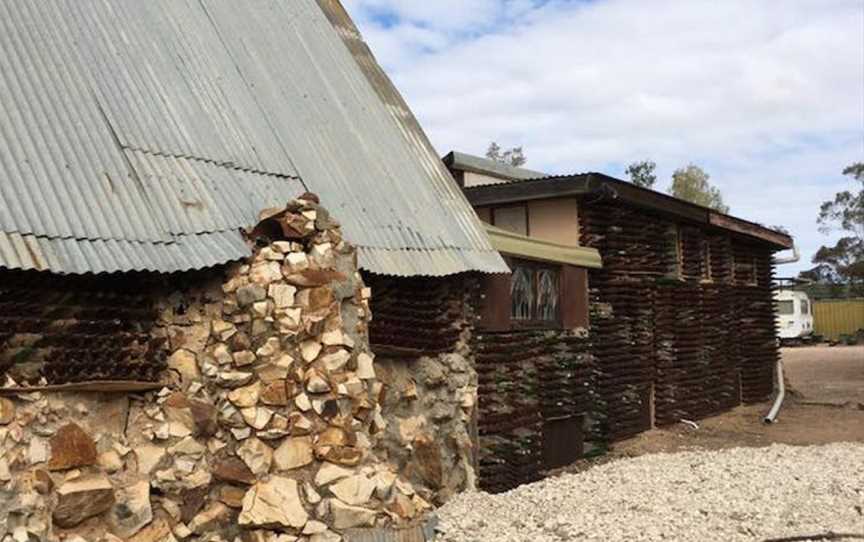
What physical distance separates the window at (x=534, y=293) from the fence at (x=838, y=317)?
40.9 meters

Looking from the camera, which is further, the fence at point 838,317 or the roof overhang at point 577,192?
the fence at point 838,317

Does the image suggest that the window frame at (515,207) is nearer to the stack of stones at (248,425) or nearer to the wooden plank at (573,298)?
the wooden plank at (573,298)

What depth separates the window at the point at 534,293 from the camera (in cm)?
1091

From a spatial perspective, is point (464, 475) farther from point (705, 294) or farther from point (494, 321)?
point (705, 294)

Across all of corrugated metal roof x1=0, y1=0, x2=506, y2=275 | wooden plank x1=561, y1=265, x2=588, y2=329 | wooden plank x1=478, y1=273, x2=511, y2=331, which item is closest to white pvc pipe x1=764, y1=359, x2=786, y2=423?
wooden plank x1=561, y1=265, x2=588, y2=329

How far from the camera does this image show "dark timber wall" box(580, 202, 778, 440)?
13.2 meters

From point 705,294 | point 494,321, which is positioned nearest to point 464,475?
point 494,321

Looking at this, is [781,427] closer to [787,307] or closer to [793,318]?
[787,307]

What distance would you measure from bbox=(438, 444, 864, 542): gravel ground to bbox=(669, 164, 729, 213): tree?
4288 cm

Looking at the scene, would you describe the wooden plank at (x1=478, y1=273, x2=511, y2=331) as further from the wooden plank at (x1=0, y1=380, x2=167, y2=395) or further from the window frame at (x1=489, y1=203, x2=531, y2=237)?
the wooden plank at (x1=0, y1=380, x2=167, y2=395)

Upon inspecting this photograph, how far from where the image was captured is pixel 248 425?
6.09m

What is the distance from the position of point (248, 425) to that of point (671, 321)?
34.4ft

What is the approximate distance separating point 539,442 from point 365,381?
4967 mm


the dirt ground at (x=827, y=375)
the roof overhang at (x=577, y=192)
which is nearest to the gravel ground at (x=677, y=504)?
the roof overhang at (x=577, y=192)
